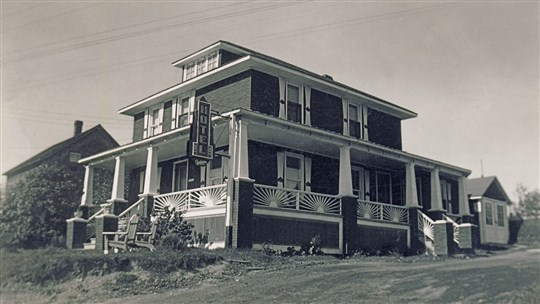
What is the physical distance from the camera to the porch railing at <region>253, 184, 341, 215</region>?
18.4 m

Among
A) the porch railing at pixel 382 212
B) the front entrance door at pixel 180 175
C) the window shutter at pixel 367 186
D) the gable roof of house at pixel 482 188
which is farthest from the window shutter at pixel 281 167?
the gable roof of house at pixel 482 188

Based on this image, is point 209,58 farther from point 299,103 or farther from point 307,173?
point 307,173

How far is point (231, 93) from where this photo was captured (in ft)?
69.1

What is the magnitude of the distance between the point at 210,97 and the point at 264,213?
630 cm

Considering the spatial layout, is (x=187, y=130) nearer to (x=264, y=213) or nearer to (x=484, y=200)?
(x=264, y=213)

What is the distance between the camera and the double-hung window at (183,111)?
933 inches

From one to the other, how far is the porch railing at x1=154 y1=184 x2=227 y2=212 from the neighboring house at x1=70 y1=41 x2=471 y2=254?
47 millimetres

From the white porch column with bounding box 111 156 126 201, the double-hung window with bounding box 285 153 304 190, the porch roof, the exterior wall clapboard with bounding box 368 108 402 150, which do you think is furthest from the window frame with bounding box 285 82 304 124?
the white porch column with bounding box 111 156 126 201

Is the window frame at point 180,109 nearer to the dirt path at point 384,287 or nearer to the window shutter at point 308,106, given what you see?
the window shutter at point 308,106

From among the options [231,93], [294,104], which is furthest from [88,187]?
[294,104]

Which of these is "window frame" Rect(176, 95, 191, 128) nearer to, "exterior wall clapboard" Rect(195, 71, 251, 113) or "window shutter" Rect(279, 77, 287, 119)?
"exterior wall clapboard" Rect(195, 71, 251, 113)

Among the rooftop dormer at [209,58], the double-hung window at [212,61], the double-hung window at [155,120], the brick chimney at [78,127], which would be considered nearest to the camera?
the rooftop dormer at [209,58]

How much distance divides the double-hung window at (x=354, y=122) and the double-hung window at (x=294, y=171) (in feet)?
12.6

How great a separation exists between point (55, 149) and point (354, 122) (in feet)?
46.7
